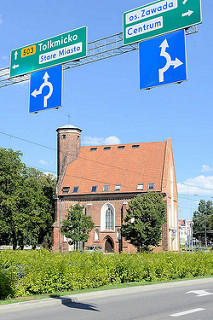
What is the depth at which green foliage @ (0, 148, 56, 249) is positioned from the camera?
169 feet

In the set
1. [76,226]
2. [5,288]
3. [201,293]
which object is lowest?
[201,293]

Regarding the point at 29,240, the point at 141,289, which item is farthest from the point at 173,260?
the point at 29,240

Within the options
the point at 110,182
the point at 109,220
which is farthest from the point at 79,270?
the point at 110,182

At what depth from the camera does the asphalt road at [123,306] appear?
988 centimetres

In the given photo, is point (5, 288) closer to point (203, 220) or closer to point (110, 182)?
point (110, 182)

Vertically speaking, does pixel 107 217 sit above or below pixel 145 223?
above

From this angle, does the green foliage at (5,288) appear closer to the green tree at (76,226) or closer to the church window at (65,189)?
the green tree at (76,226)

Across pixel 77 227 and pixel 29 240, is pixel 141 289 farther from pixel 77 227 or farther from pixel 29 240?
pixel 29 240

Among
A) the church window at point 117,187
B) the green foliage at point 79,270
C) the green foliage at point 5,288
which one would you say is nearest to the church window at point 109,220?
the church window at point 117,187

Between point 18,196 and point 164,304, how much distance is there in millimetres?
43754

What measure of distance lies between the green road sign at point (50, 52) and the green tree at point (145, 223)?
30.6 meters

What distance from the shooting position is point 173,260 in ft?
63.2

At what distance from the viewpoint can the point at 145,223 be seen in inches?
1719

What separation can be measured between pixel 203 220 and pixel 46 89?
9584cm
